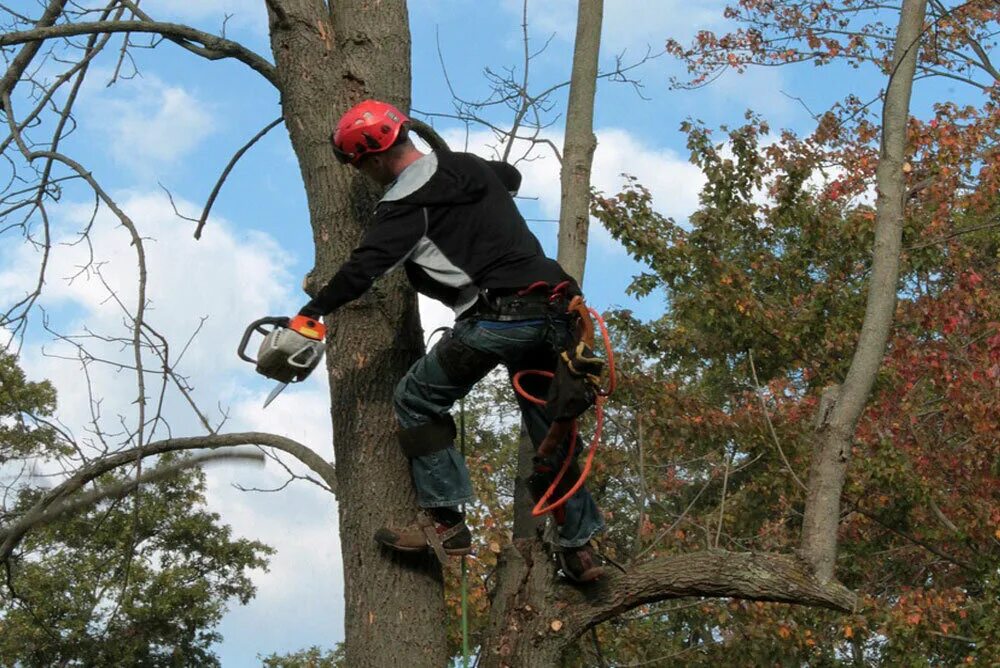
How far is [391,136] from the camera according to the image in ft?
13.1

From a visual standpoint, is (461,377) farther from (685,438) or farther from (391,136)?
(685,438)

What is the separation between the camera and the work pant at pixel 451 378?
3.93 m

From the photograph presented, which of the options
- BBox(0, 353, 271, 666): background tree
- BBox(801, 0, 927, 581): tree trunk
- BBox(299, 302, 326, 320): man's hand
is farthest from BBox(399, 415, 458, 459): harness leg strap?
BBox(0, 353, 271, 666): background tree

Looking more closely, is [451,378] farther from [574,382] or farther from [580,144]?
[580,144]

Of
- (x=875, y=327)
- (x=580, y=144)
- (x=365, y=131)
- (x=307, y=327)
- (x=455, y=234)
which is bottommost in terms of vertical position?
(x=307, y=327)

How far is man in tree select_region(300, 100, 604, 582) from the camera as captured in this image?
3.93 metres

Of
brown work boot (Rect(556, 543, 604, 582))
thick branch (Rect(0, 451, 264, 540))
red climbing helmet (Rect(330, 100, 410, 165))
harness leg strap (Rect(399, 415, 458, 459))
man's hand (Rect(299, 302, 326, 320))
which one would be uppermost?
red climbing helmet (Rect(330, 100, 410, 165))

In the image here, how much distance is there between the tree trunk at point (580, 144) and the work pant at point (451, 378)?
0.82 meters

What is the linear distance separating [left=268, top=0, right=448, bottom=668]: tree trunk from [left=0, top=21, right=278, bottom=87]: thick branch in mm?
156

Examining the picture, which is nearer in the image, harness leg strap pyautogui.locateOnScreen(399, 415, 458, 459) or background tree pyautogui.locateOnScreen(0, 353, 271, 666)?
harness leg strap pyautogui.locateOnScreen(399, 415, 458, 459)

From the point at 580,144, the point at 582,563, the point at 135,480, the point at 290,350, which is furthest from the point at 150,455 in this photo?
the point at 580,144

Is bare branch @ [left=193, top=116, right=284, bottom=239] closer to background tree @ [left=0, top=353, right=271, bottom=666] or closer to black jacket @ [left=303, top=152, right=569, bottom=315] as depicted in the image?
black jacket @ [left=303, top=152, right=569, bottom=315]

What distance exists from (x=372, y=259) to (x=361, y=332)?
365mm

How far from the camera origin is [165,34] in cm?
462
